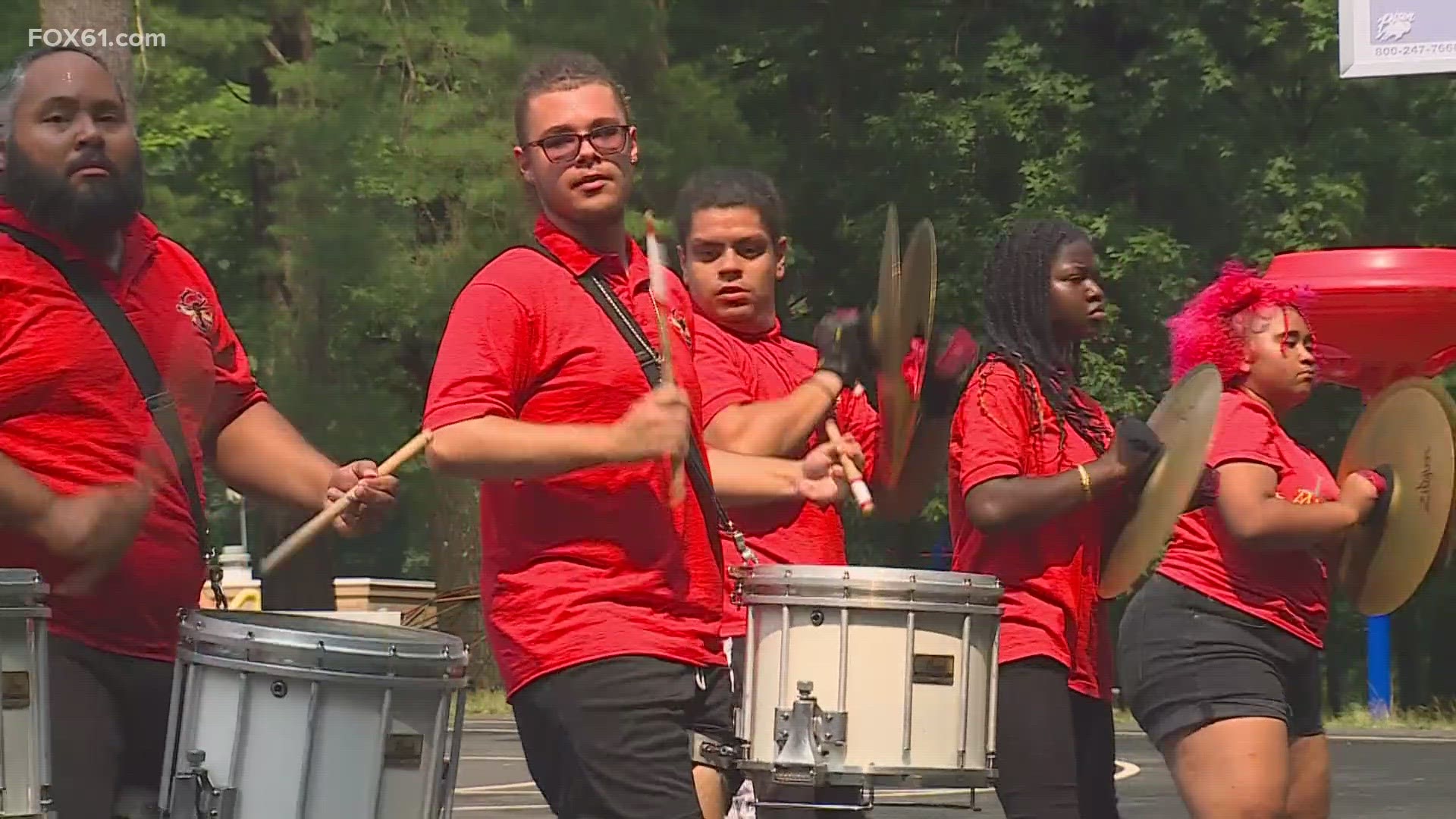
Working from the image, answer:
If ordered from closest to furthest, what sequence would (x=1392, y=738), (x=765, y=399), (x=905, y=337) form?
1. (x=905, y=337)
2. (x=765, y=399)
3. (x=1392, y=738)

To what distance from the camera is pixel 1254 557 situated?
611 centimetres

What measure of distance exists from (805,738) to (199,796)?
1311 mm

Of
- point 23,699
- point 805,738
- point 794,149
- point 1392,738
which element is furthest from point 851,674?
point 794,149

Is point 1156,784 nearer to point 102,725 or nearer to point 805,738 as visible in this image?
point 805,738

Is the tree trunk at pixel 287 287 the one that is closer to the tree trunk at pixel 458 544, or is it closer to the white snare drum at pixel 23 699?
the tree trunk at pixel 458 544

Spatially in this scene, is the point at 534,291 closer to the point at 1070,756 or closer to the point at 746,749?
the point at 746,749

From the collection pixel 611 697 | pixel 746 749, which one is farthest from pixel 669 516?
pixel 746 749

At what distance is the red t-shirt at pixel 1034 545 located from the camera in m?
5.60

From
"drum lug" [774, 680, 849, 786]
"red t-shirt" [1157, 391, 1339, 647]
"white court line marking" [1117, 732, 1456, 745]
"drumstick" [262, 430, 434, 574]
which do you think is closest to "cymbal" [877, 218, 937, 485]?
"drum lug" [774, 680, 849, 786]

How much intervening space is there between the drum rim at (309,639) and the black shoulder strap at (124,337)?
12.9 inches

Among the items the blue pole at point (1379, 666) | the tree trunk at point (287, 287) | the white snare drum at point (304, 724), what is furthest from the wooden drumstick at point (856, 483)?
the blue pole at point (1379, 666)

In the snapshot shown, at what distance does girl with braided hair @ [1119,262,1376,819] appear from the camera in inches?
234

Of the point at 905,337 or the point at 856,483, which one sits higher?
the point at 905,337

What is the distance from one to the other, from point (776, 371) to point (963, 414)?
1.57 ft
